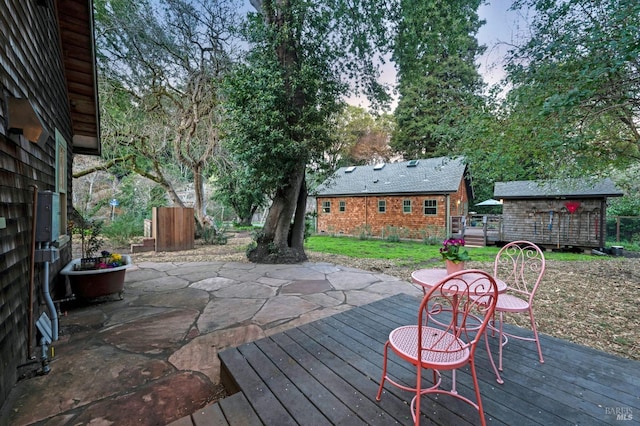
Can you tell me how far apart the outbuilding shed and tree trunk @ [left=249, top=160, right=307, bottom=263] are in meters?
9.69

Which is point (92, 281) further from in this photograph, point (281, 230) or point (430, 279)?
point (430, 279)

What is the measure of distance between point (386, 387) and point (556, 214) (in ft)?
45.9

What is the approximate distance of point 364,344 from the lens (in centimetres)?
246

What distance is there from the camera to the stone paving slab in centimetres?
187

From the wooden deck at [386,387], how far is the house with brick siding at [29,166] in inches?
59.6

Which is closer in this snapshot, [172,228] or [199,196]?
[172,228]

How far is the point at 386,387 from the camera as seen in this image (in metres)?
1.84

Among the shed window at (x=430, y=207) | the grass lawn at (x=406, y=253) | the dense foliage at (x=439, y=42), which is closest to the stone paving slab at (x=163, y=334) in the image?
the grass lawn at (x=406, y=253)

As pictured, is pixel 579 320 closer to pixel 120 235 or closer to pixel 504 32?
pixel 504 32

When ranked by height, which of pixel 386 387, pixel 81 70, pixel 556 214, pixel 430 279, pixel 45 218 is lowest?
pixel 386 387

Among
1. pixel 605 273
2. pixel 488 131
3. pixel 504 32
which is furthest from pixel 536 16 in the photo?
pixel 605 273

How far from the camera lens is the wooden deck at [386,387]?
1.59 metres

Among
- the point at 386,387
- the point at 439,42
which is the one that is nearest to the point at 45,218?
the point at 386,387

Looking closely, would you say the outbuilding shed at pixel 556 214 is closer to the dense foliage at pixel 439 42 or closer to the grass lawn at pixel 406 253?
the grass lawn at pixel 406 253
